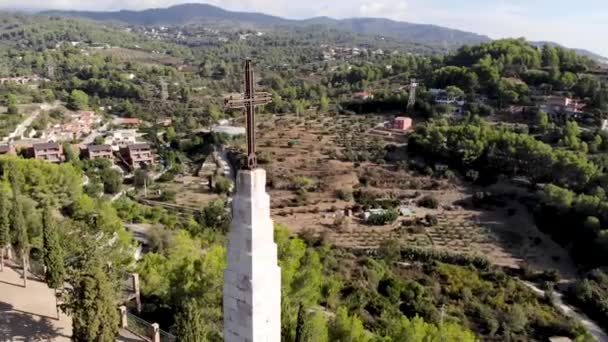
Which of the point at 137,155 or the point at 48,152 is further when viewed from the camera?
the point at 137,155

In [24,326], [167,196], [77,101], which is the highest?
[77,101]

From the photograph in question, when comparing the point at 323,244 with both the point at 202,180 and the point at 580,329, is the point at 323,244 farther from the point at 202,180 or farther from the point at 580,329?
the point at 202,180

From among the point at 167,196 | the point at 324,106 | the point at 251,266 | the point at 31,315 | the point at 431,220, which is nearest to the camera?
the point at 251,266

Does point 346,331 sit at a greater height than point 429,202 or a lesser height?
greater

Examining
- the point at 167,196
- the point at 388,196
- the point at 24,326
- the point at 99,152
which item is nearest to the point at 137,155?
the point at 99,152

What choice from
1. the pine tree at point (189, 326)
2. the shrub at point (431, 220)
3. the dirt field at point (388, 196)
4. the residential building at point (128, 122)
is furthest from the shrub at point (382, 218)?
the residential building at point (128, 122)

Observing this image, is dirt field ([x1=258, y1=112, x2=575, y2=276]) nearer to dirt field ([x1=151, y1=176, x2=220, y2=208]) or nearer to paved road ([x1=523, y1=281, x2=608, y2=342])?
paved road ([x1=523, y1=281, x2=608, y2=342])

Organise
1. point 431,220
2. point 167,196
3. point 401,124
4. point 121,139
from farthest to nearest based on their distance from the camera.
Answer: point 401,124 < point 121,139 < point 167,196 < point 431,220

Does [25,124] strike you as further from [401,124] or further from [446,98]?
[446,98]
